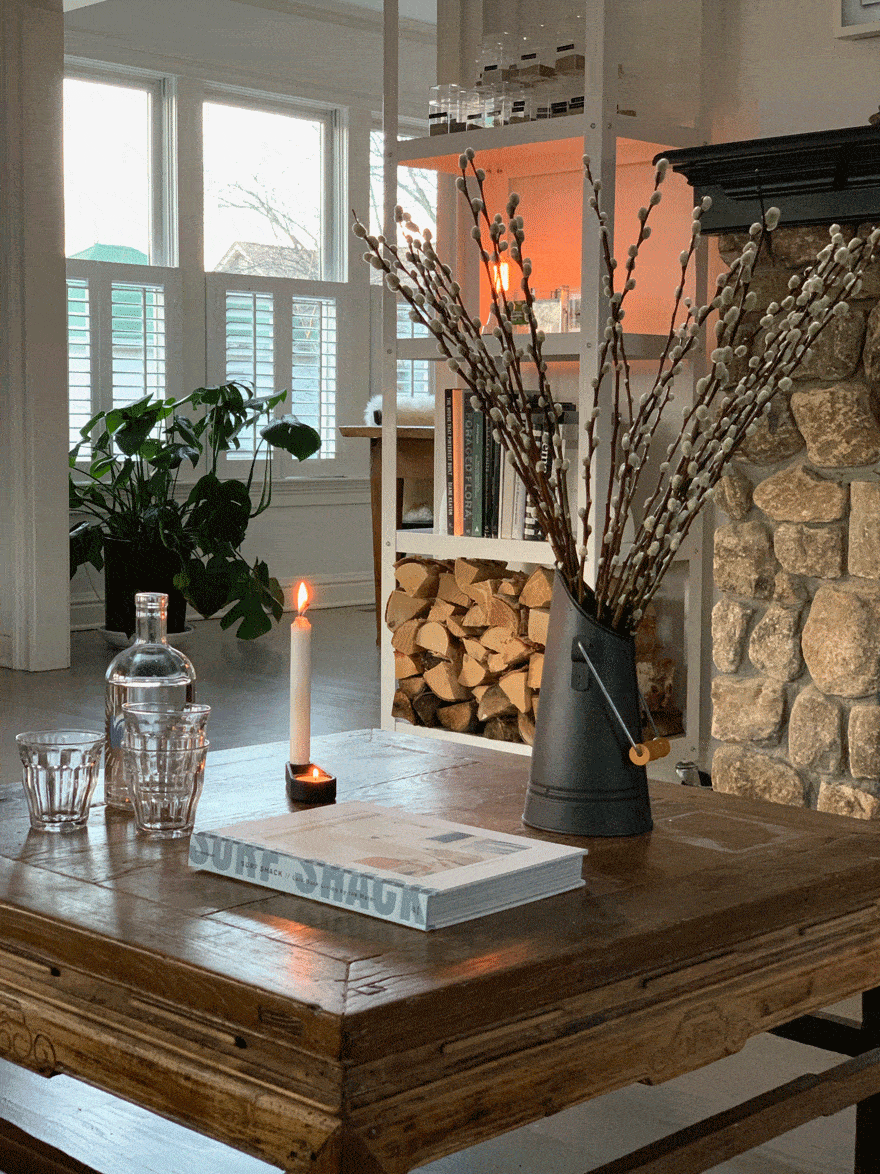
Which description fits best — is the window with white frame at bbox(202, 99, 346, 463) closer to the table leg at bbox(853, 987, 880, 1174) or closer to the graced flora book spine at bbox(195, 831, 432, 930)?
the table leg at bbox(853, 987, 880, 1174)

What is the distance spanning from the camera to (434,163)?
13.5ft

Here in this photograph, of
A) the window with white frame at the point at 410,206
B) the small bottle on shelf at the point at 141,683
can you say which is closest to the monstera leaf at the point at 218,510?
the window with white frame at the point at 410,206

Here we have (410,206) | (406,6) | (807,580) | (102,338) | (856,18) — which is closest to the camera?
(807,580)

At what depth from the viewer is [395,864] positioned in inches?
50.8

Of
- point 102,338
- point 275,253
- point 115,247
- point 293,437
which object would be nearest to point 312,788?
point 293,437

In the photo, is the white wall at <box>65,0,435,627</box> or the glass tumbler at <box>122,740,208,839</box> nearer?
the glass tumbler at <box>122,740,208,839</box>

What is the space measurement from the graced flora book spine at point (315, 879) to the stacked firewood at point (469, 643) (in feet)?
8.05

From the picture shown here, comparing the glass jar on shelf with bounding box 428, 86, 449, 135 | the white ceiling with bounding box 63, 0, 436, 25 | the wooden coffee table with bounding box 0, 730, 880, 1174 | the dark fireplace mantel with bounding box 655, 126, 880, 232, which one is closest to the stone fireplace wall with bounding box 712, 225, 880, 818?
the dark fireplace mantel with bounding box 655, 126, 880, 232

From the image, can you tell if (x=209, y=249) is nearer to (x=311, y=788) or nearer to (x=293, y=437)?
(x=293, y=437)

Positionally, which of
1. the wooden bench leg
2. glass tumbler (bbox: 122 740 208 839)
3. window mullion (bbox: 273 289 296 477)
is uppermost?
window mullion (bbox: 273 289 296 477)

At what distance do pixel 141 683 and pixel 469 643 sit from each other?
2.37 meters

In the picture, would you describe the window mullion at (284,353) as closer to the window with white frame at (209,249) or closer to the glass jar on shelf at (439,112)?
the window with white frame at (209,249)

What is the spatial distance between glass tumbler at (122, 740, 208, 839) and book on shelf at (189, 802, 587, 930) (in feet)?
0.34

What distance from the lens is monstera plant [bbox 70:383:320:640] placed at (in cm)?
618
